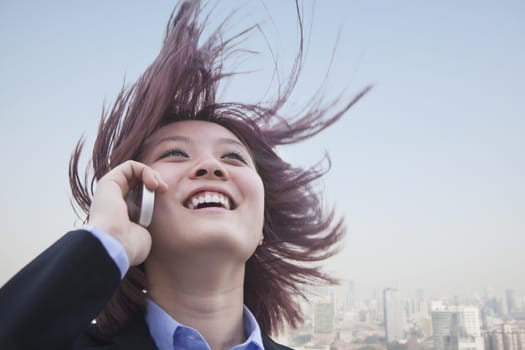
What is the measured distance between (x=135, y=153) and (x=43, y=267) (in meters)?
0.64

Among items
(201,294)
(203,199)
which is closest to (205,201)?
(203,199)

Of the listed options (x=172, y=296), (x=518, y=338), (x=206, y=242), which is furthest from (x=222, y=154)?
(x=518, y=338)

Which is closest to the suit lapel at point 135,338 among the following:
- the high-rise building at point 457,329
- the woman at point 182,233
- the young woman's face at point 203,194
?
the woman at point 182,233

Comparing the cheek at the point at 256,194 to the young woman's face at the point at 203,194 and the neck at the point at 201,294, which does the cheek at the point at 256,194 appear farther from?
the neck at the point at 201,294

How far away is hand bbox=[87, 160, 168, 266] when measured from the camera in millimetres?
1170

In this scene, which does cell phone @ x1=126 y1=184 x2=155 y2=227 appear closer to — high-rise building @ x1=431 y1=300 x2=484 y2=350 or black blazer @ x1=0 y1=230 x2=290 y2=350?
black blazer @ x1=0 y1=230 x2=290 y2=350

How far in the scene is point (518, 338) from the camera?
6578 mm

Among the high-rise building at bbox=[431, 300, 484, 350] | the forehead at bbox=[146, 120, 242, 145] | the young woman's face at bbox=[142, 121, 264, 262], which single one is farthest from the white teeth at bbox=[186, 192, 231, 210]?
the high-rise building at bbox=[431, 300, 484, 350]

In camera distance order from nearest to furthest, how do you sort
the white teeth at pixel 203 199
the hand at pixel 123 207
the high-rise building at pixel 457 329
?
1. the hand at pixel 123 207
2. the white teeth at pixel 203 199
3. the high-rise building at pixel 457 329

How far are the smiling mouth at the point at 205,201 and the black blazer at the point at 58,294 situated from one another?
1.22 feet

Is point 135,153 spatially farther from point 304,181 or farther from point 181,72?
point 304,181

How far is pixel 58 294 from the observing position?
39.3 inches

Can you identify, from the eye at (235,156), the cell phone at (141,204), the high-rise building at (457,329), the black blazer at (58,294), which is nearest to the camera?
the black blazer at (58,294)

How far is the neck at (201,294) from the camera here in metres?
1.44
